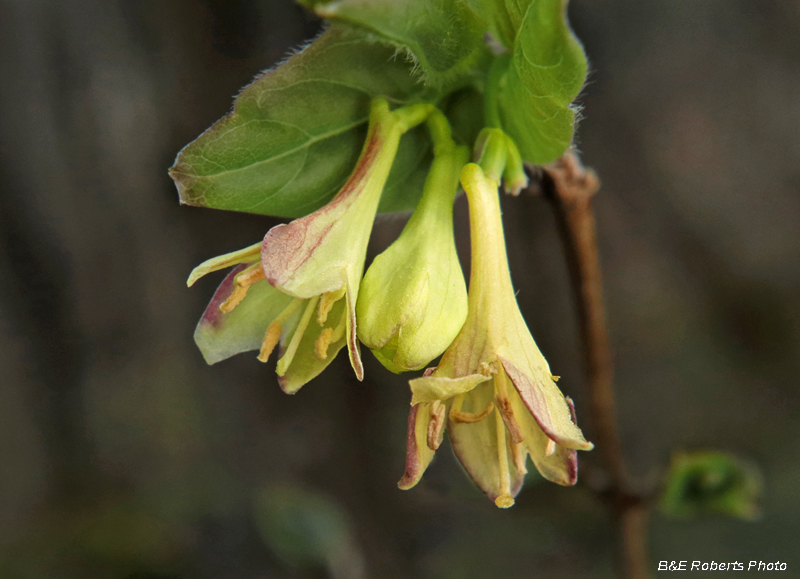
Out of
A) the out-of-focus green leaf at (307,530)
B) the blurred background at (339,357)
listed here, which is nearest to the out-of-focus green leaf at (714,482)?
the blurred background at (339,357)

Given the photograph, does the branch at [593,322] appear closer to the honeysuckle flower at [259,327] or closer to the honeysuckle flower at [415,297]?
the honeysuckle flower at [415,297]

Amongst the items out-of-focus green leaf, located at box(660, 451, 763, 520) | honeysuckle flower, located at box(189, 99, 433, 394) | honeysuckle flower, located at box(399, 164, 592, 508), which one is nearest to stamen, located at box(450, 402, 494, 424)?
honeysuckle flower, located at box(399, 164, 592, 508)

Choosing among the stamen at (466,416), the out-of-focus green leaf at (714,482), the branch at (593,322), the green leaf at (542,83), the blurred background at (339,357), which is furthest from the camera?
the blurred background at (339,357)

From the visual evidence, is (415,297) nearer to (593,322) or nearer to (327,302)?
(327,302)

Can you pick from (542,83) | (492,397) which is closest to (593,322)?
(492,397)

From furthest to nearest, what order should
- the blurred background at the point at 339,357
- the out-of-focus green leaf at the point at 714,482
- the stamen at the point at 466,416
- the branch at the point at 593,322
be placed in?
the blurred background at the point at 339,357 < the out-of-focus green leaf at the point at 714,482 < the branch at the point at 593,322 < the stamen at the point at 466,416

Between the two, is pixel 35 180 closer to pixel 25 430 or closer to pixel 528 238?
pixel 25 430

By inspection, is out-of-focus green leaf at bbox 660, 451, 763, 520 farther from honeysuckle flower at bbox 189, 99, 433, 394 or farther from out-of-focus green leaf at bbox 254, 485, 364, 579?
out-of-focus green leaf at bbox 254, 485, 364, 579
